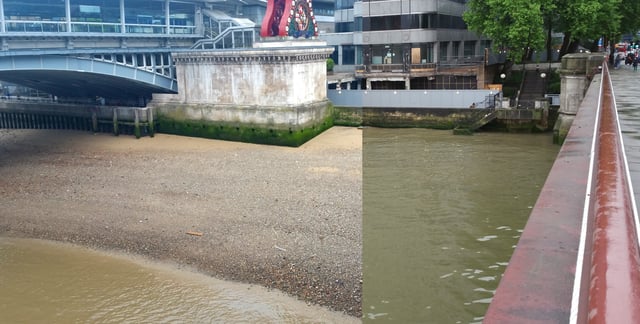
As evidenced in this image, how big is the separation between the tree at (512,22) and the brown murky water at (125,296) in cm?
2940

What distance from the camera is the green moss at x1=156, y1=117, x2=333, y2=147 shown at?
34844 millimetres

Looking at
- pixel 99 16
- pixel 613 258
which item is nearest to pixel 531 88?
pixel 99 16

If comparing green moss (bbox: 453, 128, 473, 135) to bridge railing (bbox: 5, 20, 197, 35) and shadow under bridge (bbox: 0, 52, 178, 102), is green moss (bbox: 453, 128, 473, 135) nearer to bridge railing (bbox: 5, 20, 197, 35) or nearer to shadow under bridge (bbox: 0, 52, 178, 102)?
shadow under bridge (bbox: 0, 52, 178, 102)

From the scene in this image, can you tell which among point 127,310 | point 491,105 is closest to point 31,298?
point 127,310

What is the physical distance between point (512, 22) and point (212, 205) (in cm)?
2596

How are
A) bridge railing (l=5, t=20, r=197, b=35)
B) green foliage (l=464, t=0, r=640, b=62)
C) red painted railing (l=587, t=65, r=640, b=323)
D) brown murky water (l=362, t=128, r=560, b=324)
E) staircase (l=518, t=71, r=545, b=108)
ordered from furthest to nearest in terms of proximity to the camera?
1. staircase (l=518, t=71, r=545, b=108)
2. green foliage (l=464, t=0, r=640, b=62)
3. bridge railing (l=5, t=20, r=197, b=35)
4. brown murky water (l=362, t=128, r=560, b=324)
5. red painted railing (l=587, t=65, r=640, b=323)

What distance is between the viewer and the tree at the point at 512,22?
38219 mm

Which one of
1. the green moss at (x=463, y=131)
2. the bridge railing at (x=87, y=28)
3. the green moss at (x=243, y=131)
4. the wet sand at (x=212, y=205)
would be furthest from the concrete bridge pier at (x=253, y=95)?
the green moss at (x=463, y=131)

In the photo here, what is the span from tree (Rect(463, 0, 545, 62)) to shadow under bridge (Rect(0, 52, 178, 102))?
69.7 ft

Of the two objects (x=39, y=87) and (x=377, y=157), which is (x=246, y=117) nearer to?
(x=377, y=157)

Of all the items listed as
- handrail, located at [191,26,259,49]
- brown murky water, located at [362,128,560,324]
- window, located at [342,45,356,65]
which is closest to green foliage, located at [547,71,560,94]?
brown murky water, located at [362,128,560,324]

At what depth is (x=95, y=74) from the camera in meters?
33.5

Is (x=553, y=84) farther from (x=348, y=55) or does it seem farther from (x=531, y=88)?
(x=348, y=55)

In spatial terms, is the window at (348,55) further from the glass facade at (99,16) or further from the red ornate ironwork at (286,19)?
the glass facade at (99,16)
